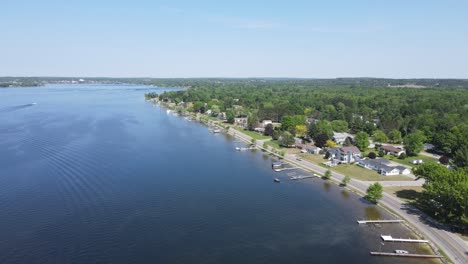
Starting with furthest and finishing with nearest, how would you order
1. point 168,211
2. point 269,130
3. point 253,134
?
point 253,134
point 269,130
point 168,211

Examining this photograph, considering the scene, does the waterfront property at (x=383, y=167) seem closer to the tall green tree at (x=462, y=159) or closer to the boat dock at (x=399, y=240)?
the tall green tree at (x=462, y=159)

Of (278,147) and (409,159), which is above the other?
(409,159)

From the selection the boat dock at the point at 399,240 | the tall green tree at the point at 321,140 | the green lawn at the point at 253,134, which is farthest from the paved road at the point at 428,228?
the green lawn at the point at 253,134

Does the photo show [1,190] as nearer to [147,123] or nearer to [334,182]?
[334,182]

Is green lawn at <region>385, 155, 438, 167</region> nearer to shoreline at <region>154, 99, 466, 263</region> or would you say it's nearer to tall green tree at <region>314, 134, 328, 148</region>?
tall green tree at <region>314, 134, 328, 148</region>

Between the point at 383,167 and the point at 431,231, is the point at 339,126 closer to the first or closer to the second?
the point at 383,167

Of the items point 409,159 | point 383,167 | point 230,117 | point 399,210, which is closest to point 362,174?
point 383,167
